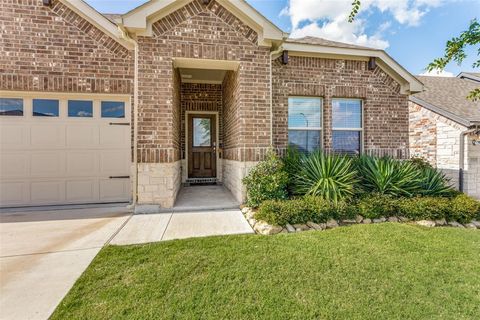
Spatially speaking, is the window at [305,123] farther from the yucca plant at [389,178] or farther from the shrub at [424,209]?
the shrub at [424,209]

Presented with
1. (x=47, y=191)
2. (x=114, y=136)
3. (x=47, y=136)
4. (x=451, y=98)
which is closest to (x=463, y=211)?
(x=451, y=98)

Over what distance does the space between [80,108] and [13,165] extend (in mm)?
1995

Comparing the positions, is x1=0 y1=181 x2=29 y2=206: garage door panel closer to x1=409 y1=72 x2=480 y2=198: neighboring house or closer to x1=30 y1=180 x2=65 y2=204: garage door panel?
x1=30 y1=180 x2=65 y2=204: garage door panel

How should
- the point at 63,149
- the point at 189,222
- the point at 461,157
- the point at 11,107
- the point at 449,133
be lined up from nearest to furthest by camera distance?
the point at 189,222
the point at 11,107
the point at 63,149
the point at 461,157
the point at 449,133

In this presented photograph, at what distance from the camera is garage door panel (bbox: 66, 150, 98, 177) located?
560 cm

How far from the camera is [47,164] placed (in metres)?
5.51

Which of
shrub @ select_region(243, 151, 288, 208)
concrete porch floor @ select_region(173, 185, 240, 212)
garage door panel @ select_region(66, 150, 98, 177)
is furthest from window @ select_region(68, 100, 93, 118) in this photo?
shrub @ select_region(243, 151, 288, 208)

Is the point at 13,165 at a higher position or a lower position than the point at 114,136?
lower

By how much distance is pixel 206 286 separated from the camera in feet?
7.95

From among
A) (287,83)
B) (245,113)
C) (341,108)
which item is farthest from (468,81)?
(245,113)

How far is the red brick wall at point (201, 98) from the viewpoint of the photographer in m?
7.84

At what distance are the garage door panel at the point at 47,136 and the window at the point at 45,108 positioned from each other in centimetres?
26

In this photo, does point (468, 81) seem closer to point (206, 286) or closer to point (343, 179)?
point (343, 179)

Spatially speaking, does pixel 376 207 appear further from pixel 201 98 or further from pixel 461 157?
pixel 201 98
